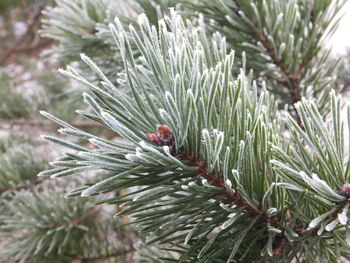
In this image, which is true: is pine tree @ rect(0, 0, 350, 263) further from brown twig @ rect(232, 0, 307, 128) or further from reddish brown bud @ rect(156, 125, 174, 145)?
brown twig @ rect(232, 0, 307, 128)

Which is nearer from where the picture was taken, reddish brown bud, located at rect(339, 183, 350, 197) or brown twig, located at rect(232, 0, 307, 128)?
reddish brown bud, located at rect(339, 183, 350, 197)

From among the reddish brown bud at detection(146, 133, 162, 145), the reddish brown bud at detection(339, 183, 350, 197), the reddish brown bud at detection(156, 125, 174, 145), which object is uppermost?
the reddish brown bud at detection(339, 183, 350, 197)

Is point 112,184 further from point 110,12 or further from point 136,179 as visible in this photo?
point 110,12

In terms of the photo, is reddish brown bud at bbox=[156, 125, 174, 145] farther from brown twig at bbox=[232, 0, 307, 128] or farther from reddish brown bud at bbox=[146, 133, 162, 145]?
brown twig at bbox=[232, 0, 307, 128]

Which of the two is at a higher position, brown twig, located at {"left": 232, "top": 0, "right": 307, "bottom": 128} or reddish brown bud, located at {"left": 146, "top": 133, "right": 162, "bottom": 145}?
brown twig, located at {"left": 232, "top": 0, "right": 307, "bottom": 128}

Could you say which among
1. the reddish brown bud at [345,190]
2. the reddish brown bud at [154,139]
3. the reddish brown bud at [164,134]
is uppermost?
the reddish brown bud at [345,190]

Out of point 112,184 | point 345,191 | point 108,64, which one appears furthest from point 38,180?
point 345,191

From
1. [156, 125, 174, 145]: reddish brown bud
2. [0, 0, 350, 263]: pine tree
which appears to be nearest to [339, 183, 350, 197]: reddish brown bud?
[0, 0, 350, 263]: pine tree

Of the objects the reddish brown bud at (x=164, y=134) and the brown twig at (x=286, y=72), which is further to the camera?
the brown twig at (x=286, y=72)

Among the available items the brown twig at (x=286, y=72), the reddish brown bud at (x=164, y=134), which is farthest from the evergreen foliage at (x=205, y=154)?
the brown twig at (x=286, y=72)

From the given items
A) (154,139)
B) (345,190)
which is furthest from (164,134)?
(345,190)

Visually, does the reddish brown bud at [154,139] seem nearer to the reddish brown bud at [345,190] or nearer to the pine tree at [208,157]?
the pine tree at [208,157]
